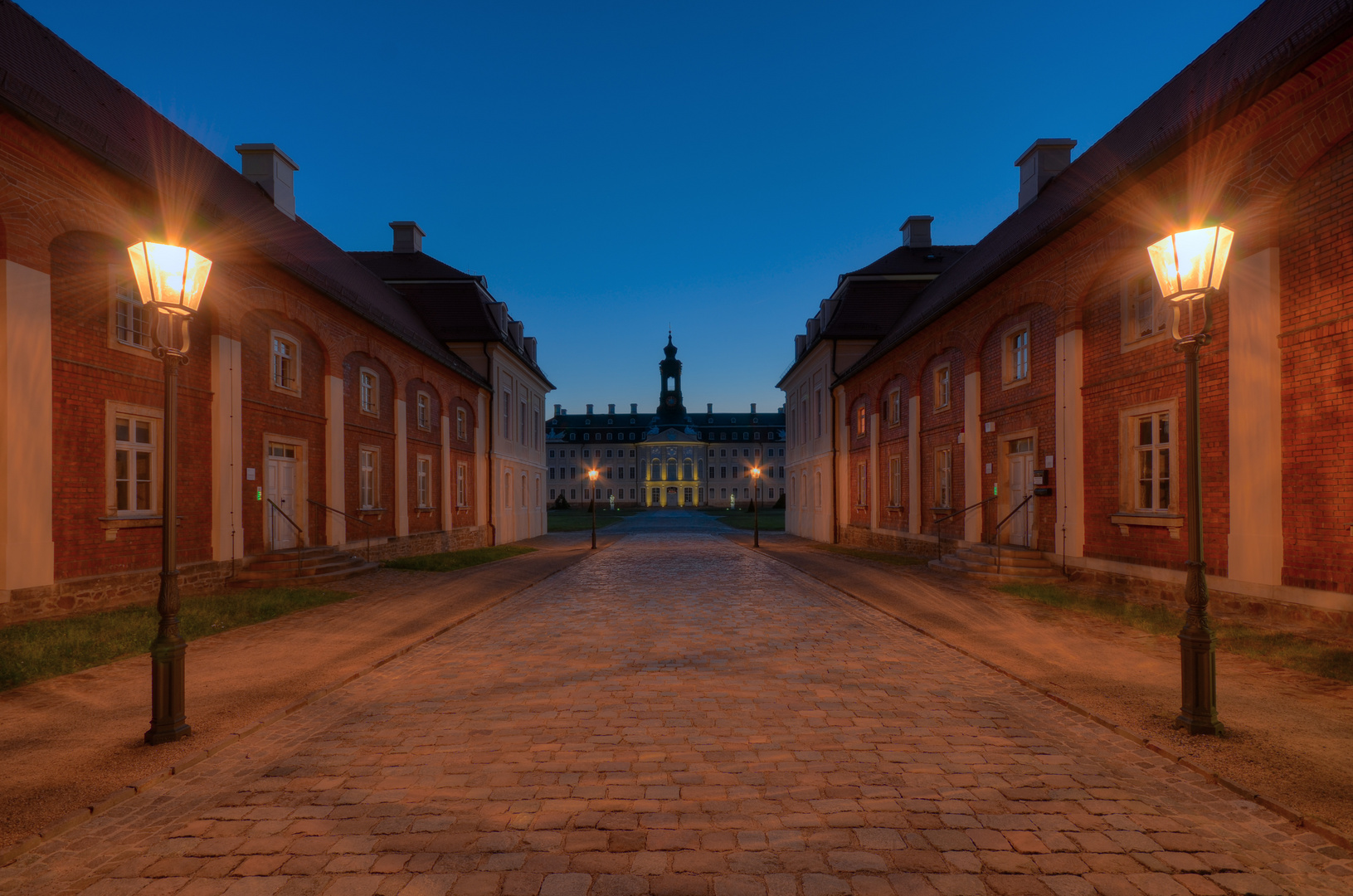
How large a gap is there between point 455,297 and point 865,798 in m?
25.9

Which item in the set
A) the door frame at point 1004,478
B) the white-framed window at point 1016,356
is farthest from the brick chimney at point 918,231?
the door frame at point 1004,478

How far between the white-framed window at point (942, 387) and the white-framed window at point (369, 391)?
1580cm

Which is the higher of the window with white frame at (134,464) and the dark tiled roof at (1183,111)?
the dark tiled roof at (1183,111)

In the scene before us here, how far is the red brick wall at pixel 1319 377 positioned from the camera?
25.2ft

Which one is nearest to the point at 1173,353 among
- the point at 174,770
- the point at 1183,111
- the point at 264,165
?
the point at 1183,111

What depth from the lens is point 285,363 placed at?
15.2 meters

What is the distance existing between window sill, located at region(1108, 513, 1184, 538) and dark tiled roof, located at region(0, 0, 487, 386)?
52.6 ft

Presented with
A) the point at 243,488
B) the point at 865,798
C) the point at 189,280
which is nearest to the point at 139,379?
the point at 243,488

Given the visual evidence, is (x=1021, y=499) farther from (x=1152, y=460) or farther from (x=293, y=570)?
(x=293, y=570)

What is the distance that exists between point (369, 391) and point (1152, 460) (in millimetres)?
18309

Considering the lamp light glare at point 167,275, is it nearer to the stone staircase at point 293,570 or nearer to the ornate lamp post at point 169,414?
the ornate lamp post at point 169,414

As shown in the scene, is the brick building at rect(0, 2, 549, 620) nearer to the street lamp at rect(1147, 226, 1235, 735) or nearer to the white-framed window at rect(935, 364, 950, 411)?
the street lamp at rect(1147, 226, 1235, 735)

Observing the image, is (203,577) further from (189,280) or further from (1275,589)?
(1275,589)

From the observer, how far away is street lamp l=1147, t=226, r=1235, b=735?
4.95 meters
